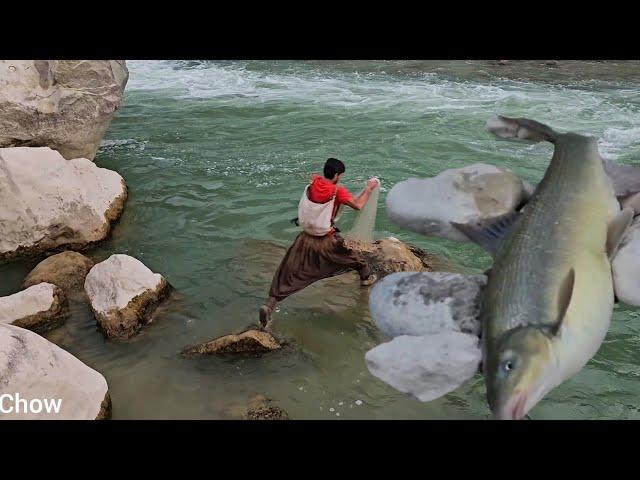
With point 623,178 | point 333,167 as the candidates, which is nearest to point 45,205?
point 333,167

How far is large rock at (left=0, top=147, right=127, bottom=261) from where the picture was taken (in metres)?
6.53

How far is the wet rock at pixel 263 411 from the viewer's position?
412 cm

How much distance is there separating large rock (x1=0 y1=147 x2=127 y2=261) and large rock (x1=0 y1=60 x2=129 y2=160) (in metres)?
0.68

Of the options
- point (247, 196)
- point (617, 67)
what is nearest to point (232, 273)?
point (247, 196)

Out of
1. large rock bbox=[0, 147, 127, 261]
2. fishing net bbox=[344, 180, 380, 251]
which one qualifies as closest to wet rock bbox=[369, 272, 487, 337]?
fishing net bbox=[344, 180, 380, 251]

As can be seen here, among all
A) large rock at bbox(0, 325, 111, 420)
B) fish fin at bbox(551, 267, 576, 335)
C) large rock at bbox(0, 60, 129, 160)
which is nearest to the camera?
fish fin at bbox(551, 267, 576, 335)

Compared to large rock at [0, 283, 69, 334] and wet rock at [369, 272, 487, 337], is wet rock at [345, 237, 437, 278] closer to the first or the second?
wet rock at [369, 272, 487, 337]

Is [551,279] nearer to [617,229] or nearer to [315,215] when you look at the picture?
[617,229]

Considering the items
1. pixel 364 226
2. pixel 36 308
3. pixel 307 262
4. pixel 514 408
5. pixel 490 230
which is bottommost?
pixel 36 308

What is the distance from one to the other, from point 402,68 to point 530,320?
733 inches

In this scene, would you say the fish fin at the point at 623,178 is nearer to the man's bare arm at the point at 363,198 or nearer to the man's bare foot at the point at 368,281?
the man's bare arm at the point at 363,198

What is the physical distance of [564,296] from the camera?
253cm

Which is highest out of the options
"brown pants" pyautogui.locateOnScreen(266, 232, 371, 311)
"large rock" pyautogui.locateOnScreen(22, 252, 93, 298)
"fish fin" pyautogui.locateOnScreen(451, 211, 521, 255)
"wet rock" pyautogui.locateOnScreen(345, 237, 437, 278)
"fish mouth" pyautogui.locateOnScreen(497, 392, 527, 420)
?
"fish fin" pyautogui.locateOnScreen(451, 211, 521, 255)

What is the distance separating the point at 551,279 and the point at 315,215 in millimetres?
2564
